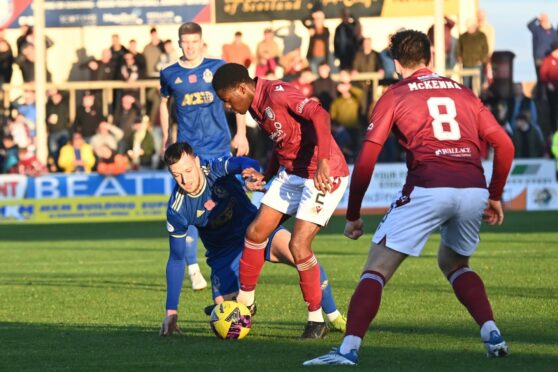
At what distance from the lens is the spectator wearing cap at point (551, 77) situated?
27781 millimetres

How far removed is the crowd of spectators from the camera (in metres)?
27.8

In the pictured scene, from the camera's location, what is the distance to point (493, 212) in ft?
27.2

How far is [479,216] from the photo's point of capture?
8195 millimetres

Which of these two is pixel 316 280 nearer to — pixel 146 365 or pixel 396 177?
pixel 146 365

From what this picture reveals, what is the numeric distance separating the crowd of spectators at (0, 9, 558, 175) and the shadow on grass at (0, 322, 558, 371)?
17.2m

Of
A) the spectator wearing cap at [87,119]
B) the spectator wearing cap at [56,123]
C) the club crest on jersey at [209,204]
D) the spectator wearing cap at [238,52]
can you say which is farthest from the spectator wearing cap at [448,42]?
the club crest on jersey at [209,204]

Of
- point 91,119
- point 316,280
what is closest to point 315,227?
point 316,280

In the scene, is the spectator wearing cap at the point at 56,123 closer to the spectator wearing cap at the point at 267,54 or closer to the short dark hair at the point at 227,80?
the spectator wearing cap at the point at 267,54

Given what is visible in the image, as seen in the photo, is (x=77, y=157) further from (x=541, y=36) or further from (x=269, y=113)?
(x=269, y=113)

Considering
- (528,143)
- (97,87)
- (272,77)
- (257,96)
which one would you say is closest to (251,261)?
(257,96)

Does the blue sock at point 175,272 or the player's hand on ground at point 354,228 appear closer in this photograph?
the player's hand on ground at point 354,228

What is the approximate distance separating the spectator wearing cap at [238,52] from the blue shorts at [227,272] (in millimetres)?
19170

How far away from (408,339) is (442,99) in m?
2.07

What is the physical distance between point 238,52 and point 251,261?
66.4 ft
